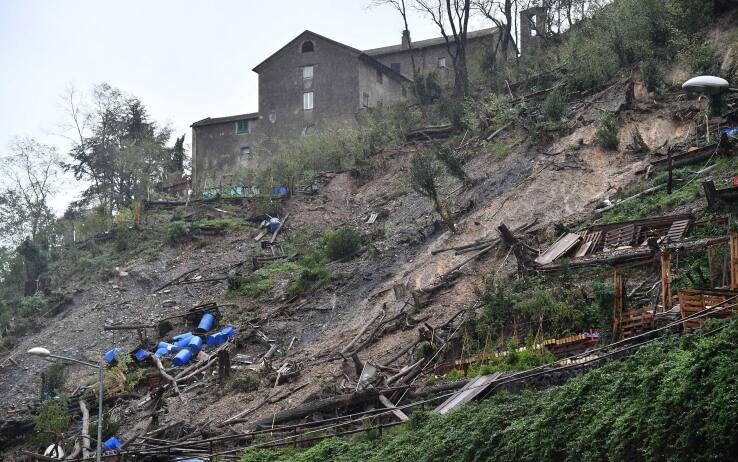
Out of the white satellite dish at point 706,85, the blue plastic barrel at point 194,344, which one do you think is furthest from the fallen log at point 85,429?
the white satellite dish at point 706,85

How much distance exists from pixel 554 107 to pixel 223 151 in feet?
77.3

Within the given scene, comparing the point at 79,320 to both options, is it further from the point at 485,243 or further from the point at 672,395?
the point at 672,395

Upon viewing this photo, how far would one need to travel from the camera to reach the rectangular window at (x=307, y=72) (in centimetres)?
5512

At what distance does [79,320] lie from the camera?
40.3m

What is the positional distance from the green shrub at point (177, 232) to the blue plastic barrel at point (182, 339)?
9538 millimetres

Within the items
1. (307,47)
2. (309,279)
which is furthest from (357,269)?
(307,47)

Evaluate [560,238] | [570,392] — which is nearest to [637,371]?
[570,392]

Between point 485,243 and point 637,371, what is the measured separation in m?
14.6

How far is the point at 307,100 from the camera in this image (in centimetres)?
5462

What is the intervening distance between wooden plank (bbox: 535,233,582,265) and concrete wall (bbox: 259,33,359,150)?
84.3ft

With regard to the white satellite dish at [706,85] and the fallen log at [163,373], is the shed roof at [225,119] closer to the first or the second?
the fallen log at [163,373]

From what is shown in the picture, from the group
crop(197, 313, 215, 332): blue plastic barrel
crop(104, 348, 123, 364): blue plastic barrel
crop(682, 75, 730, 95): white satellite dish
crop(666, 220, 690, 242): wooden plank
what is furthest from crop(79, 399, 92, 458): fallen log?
crop(682, 75, 730, 95): white satellite dish

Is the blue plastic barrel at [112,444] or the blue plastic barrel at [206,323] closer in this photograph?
the blue plastic barrel at [112,444]

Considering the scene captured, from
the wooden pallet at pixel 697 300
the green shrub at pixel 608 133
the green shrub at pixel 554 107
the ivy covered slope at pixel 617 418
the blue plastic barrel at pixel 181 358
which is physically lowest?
the blue plastic barrel at pixel 181 358
